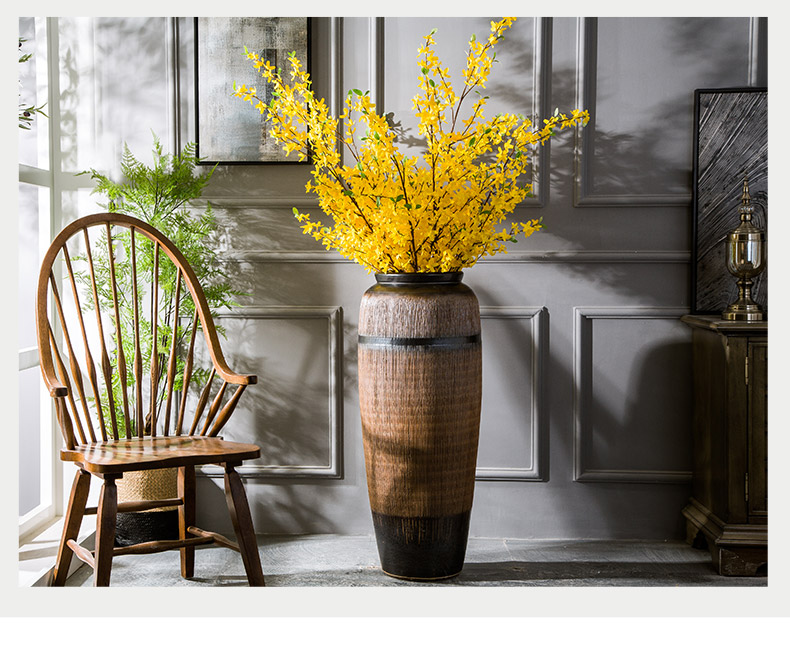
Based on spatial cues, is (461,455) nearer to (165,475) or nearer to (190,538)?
(190,538)

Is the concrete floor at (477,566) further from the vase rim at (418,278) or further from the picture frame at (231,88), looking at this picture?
the picture frame at (231,88)

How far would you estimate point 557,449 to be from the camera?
2.81 metres

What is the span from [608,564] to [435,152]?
1460mm

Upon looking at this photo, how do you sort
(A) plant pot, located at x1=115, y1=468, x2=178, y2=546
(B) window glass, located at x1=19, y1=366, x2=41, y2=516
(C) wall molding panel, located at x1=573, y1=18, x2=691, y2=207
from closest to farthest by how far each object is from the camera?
(A) plant pot, located at x1=115, y1=468, x2=178, y2=546
(C) wall molding panel, located at x1=573, y1=18, x2=691, y2=207
(B) window glass, located at x1=19, y1=366, x2=41, y2=516

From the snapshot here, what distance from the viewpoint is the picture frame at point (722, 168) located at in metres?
2.69

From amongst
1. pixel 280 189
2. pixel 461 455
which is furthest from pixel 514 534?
pixel 280 189

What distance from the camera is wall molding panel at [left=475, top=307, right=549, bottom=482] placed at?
9.11 ft

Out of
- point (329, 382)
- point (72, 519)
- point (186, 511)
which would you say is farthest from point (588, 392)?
point (72, 519)

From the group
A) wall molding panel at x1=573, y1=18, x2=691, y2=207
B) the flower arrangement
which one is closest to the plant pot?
the flower arrangement

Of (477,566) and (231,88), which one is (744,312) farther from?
(231,88)

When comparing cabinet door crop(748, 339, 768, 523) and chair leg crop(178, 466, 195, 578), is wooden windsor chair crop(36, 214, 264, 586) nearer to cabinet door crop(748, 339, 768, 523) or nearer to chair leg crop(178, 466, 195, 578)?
chair leg crop(178, 466, 195, 578)

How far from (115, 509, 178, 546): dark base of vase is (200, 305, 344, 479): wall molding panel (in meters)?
0.27

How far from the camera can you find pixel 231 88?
110 inches

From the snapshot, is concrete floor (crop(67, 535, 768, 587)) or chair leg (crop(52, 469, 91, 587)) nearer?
chair leg (crop(52, 469, 91, 587))
